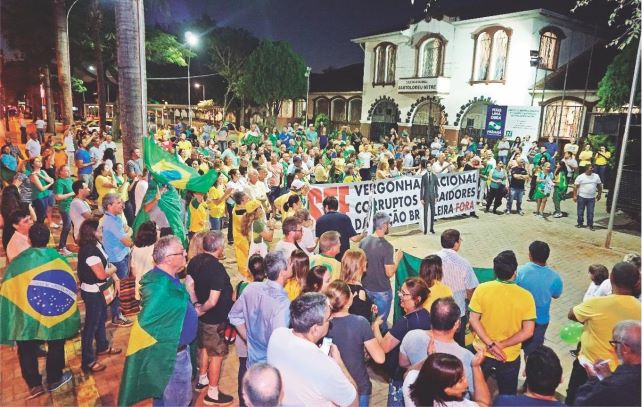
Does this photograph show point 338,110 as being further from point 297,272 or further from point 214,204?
point 297,272

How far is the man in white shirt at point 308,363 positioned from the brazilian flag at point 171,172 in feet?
15.3

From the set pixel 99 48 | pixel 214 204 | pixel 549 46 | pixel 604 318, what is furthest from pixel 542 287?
pixel 99 48

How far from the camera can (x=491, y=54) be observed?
26688 mm

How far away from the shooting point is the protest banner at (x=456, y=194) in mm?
12391

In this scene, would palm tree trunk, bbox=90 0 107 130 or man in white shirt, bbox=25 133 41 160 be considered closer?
man in white shirt, bbox=25 133 41 160

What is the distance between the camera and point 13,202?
7.20 meters

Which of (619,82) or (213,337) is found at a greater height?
(619,82)

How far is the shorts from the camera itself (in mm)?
4344

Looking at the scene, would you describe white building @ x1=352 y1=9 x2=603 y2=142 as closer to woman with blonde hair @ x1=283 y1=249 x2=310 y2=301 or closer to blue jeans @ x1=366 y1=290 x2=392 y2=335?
blue jeans @ x1=366 y1=290 x2=392 y2=335

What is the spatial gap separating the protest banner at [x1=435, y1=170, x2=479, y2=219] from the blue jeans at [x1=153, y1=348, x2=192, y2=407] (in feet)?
31.6

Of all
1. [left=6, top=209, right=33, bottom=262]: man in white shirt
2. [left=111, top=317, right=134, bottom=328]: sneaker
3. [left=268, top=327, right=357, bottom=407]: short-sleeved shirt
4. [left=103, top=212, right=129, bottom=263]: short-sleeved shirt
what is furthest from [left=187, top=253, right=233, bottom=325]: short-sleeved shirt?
[left=111, top=317, right=134, bottom=328]: sneaker

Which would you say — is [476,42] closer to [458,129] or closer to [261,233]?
[458,129]

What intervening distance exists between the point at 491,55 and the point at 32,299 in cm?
A: 2780

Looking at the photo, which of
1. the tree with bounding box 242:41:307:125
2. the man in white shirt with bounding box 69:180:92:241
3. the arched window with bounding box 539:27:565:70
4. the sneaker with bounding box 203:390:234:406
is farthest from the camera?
the tree with bounding box 242:41:307:125
